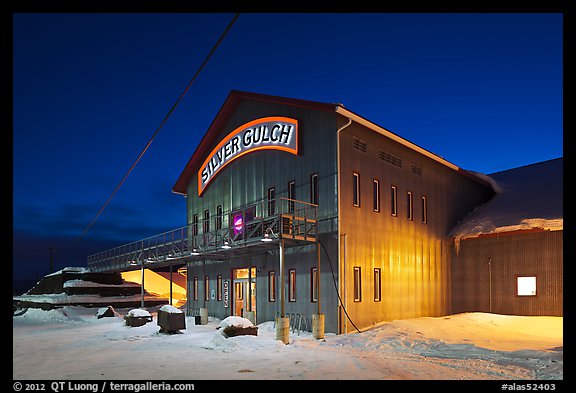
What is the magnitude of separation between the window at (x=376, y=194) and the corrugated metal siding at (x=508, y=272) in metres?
7.80

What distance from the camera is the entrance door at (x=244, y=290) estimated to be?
24.5 metres

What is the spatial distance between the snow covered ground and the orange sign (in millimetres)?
8735

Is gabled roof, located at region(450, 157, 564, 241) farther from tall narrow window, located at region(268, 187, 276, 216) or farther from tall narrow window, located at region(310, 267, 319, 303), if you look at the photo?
tall narrow window, located at region(268, 187, 276, 216)

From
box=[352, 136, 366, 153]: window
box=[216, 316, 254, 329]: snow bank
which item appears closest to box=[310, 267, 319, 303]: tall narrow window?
box=[216, 316, 254, 329]: snow bank

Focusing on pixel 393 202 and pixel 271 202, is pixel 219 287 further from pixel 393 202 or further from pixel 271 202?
pixel 393 202

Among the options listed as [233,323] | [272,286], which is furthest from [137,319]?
[233,323]

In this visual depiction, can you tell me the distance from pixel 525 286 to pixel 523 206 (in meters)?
5.03

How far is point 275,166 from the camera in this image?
77.4 ft

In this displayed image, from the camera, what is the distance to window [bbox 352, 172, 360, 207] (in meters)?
20.7

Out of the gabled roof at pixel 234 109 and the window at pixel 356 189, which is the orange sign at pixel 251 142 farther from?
the window at pixel 356 189

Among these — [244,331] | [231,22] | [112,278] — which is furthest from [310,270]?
[112,278]

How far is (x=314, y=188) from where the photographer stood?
69.4ft
